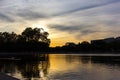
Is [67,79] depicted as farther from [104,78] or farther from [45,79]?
[104,78]

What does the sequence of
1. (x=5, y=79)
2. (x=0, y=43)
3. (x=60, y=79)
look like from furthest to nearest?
(x=0, y=43), (x=60, y=79), (x=5, y=79)

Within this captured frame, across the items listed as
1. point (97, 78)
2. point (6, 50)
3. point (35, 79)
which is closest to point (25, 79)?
point (35, 79)

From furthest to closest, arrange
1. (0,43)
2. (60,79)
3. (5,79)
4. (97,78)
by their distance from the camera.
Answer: (0,43)
(97,78)
(60,79)
(5,79)

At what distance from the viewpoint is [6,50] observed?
193375mm

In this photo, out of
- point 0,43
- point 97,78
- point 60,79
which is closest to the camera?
point 60,79

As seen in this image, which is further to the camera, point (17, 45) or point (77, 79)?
point (17, 45)

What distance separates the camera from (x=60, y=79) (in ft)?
121

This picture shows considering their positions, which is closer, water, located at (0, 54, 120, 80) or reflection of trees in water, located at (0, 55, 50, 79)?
water, located at (0, 54, 120, 80)

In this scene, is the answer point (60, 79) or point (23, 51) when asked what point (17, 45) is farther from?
point (60, 79)

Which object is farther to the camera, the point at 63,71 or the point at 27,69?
the point at 27,69

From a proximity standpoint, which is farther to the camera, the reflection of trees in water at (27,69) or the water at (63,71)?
the reflection of trees in water at (27,69)

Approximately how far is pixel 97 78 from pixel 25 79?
31.1 feet

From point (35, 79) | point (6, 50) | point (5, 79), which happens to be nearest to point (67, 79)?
point (35, 79)

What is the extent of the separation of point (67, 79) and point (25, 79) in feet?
17.1
